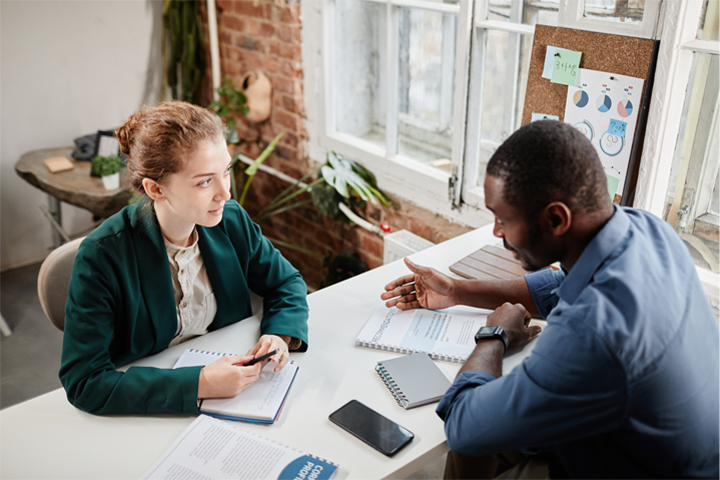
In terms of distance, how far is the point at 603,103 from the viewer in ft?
5.87

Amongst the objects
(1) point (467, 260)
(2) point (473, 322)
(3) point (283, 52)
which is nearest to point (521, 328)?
(2) point (473, 322)

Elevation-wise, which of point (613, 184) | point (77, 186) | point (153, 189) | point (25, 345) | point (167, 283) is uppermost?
point (153, 189)

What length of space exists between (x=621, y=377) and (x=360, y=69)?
2.22 meters

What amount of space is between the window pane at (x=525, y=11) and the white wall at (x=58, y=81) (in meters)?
2.04

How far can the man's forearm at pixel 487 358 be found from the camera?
1254 mm

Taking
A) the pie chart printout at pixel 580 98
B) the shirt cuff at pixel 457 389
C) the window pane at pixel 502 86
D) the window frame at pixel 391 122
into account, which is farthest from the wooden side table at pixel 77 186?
the shirt cuff at pixel 457 389

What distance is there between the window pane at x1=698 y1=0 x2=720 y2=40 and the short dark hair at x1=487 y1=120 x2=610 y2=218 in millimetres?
895

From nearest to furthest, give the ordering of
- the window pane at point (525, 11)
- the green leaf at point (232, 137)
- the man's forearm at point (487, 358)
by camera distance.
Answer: the man's forearm at point (487, 358)
the window pane at point (525, 11)
the green leaf at point (232, 137)

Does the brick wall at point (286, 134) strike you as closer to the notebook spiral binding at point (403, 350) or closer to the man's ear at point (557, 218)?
the notebook spiral binding at point (403, 350)

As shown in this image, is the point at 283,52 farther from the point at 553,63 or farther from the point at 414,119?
the point at 553,63

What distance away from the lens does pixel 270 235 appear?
11.9ft

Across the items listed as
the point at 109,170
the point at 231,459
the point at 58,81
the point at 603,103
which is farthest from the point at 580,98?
the point at 58,81

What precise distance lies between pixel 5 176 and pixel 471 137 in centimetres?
260

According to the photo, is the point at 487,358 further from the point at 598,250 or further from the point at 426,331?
the point at 598,250
